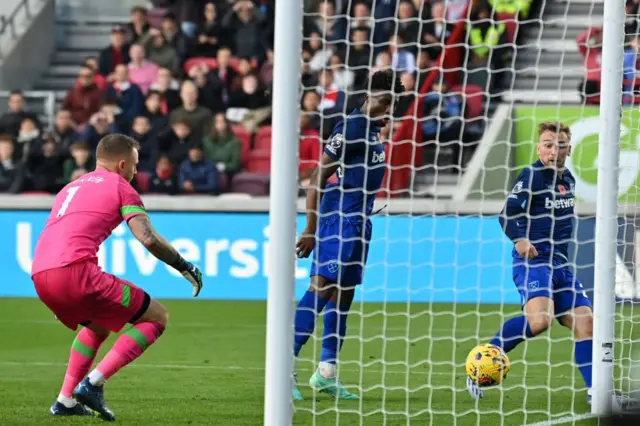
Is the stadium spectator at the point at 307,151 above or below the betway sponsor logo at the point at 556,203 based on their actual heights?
below

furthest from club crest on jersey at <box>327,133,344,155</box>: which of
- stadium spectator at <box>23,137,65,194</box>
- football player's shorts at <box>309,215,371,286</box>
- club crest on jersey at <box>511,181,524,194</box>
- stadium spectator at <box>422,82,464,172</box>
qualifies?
stadium spectator at <box>23,137,65,194</box>

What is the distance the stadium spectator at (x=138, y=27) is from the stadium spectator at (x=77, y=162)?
2.57 meters

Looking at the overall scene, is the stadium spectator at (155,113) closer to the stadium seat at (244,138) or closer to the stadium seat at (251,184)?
the stadium seat at (244,138)

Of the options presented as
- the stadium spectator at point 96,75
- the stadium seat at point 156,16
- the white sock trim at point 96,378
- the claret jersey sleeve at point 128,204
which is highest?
the stadium seat at point 156,16

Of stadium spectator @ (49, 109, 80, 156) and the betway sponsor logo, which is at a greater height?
the betway sponsor logo

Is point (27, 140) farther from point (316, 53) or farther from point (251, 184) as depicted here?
point (316, 53)

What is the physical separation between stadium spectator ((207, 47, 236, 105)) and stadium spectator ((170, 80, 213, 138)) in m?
0.39

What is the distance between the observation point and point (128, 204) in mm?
6148

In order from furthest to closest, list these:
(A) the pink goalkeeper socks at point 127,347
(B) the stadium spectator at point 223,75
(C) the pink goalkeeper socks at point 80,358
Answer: (B) the stadium spectator at point 223,75, (C) the pink goalkeeper socks at point 80,358, (A) the pink goalkeeper socks at point 127,347

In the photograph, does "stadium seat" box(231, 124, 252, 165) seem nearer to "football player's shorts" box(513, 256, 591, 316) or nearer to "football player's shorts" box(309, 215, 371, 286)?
"football player's shorts" box(309, 215, 371, 286)

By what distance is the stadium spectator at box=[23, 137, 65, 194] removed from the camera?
1429 centimetres

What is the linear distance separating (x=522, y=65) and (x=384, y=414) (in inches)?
361

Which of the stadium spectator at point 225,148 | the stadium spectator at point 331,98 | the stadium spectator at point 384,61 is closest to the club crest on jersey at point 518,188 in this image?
the stadium spectator at point 331,98

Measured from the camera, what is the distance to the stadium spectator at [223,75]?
591 inches
